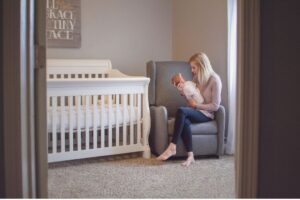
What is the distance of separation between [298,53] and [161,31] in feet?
13.3

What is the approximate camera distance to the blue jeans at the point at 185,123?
3768 mm

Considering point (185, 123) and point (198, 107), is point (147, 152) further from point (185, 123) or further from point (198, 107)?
point (198, 107)

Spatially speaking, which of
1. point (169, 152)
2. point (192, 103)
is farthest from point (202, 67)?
point (169, 152)

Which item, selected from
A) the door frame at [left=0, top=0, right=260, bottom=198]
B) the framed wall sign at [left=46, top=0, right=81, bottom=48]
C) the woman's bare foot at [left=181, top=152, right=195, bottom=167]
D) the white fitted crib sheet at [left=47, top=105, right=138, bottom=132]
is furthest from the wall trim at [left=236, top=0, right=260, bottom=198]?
the framed wall sign at [left=46, top=0, right=81, bottom=48]

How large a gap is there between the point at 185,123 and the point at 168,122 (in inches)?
7.6

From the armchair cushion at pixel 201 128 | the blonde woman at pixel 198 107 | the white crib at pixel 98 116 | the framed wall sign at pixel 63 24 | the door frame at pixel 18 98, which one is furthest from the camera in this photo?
the framed wall sign at pixel 63 24

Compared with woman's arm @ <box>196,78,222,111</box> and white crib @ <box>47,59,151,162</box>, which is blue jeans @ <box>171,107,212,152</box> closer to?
woman's arm @ <box>196,78,222,111</box>

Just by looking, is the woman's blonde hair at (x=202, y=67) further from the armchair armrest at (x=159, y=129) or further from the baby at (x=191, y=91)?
the armchair armrest at (x=159, y=129)

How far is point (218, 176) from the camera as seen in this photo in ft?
10.9

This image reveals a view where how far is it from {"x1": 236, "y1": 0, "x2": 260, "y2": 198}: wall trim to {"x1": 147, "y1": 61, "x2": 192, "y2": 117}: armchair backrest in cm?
280

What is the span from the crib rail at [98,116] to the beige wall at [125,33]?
110 centimetres

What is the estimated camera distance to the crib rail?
365cm

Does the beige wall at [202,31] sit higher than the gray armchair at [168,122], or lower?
higher

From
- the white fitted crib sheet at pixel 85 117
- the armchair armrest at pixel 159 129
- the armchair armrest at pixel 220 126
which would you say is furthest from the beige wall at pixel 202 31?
the white fitted crib sheet at pixel 85 117
